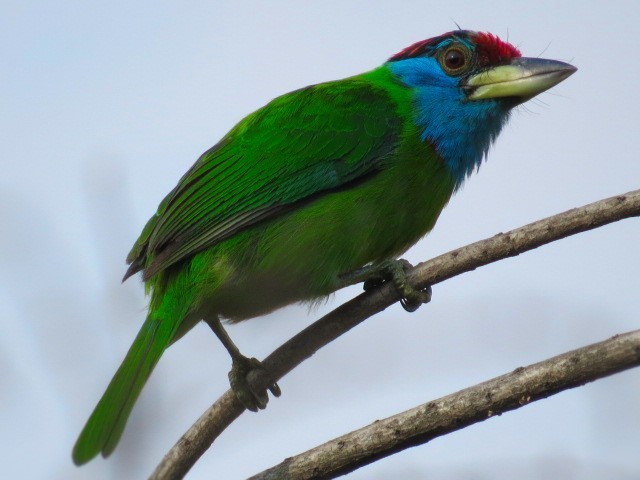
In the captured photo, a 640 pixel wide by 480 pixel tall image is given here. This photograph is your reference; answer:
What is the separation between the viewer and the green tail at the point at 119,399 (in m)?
3.69

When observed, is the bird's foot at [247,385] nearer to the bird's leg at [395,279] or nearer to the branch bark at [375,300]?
the branch bark at [375,300]

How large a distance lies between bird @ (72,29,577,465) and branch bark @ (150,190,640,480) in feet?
0.56

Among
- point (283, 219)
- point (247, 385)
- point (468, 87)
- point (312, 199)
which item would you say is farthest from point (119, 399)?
point (468, 87)

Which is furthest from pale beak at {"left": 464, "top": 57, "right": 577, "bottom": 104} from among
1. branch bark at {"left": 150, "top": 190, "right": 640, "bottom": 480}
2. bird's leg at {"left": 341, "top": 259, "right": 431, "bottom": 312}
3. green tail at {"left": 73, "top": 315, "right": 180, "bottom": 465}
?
green tail at {"left": 73, "top": 315, "right": 180, "bottom": 465}

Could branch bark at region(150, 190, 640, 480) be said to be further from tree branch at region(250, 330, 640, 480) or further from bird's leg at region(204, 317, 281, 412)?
tree branch at region(250, 330, 640, 480)

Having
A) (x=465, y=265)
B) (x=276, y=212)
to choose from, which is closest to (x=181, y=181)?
(x=276, y=212)

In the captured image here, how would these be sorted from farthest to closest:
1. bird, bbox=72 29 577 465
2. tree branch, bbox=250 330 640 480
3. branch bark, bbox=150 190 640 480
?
bird, bbox=72 29 577 465
branch bark, bbox=150 190 640 480
tree branch, bbox=250 330 640 480

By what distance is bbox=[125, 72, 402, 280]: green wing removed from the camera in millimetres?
4133

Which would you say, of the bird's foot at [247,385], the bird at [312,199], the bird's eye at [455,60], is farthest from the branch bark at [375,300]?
the bird's eye at [455,60]

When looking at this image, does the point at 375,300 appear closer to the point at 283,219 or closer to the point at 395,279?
the point at 395,279

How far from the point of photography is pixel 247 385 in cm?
411

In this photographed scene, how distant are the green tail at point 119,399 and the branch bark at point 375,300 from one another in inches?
11.7

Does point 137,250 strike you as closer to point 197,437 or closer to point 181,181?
point 181,181

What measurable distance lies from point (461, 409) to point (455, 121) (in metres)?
1.93
